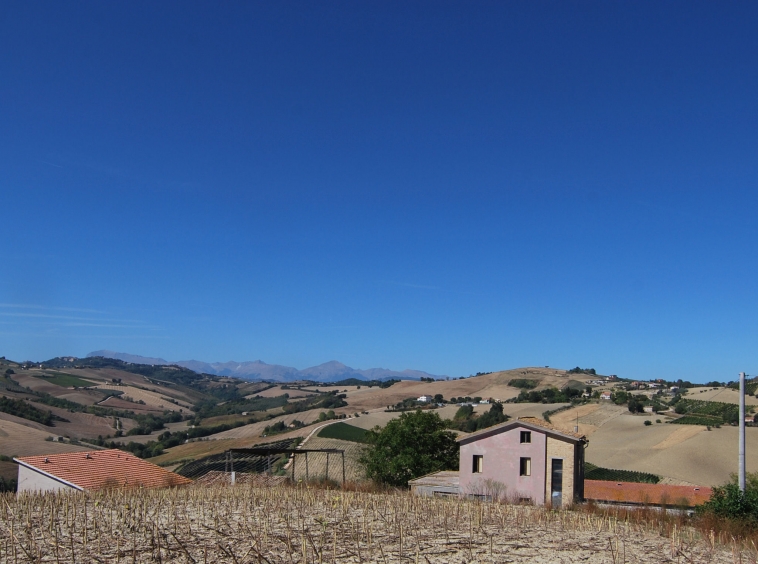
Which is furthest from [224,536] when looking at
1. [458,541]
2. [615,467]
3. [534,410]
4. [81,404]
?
[81,404]

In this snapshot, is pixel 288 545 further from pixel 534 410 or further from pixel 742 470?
pixel 534 410

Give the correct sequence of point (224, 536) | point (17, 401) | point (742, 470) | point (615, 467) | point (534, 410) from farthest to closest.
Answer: point (17, 401) → point (534, 410) → point (615, 467) → point (742, 470) → point (224, 536)

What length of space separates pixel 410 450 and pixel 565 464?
1108 centimetres

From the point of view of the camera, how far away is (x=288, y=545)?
10.8 meters

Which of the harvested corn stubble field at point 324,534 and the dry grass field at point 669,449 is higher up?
the harvested corn stubble field at point 324,534

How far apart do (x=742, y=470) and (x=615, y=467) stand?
4062cm

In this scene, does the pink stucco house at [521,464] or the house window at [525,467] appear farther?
the house window at [525,467]

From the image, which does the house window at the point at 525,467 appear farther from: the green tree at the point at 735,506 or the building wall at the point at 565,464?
the green tree at the point at 735,506

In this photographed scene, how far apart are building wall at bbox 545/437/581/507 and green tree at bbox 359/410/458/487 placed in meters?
8.73

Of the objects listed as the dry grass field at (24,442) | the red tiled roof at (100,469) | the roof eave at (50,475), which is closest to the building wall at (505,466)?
the red tiled roof at (100,469)

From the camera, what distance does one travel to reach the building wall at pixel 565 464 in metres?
34.1

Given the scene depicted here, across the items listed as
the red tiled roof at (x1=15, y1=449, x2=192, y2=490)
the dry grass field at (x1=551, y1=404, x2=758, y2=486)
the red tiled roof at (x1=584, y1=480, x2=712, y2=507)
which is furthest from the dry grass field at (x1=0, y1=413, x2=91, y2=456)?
the dry grass field at (x1=551, y1=404, x2=758, y2=486)

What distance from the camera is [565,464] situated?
3459cm

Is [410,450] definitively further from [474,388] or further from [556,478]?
[474,388]
